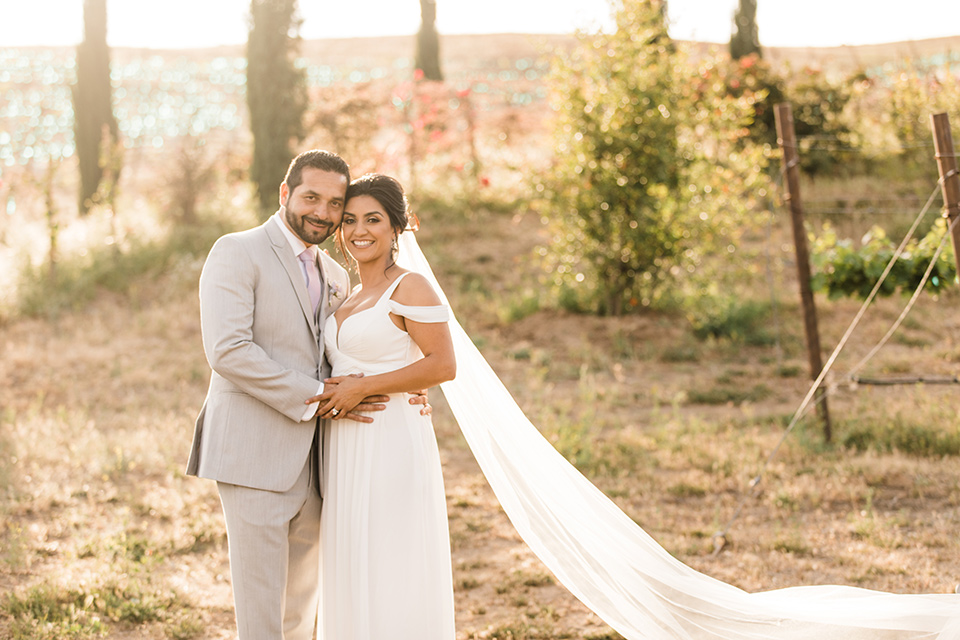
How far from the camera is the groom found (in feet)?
10.8

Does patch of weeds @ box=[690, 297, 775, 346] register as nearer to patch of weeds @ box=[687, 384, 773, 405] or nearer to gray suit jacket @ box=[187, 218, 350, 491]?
patch of weeds @ box=[687, 384, 773, 405]

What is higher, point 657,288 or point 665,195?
point 665,195

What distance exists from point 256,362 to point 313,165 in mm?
→ 861

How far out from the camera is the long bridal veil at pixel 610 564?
384cm

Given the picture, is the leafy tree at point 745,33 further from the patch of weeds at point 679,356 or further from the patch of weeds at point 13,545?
the patch of weeds at point 13,545

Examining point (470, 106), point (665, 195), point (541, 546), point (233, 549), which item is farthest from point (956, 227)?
point (470, 106)

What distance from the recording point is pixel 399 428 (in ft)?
11.5

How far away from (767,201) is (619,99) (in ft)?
18.8

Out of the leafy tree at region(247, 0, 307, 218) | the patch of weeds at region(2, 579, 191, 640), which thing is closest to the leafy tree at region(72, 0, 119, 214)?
the leafy tree at region(247, 0, 307, 218)

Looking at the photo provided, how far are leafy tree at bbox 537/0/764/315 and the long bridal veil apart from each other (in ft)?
23.0

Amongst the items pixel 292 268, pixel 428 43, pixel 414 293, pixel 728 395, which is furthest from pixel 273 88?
pixel 414 293

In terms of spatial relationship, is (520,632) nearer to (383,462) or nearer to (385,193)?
(383,462)

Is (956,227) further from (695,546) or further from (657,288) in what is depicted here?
(657,288)

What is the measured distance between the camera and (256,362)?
3.24 metres
